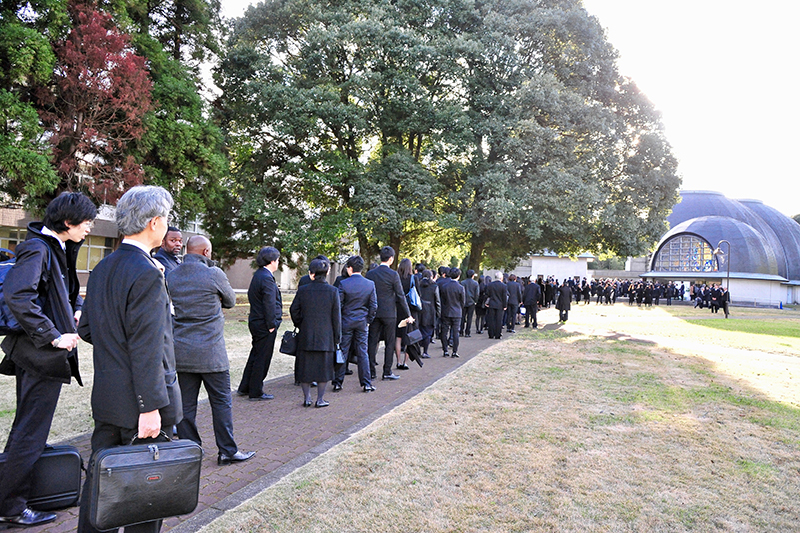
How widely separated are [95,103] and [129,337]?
1423 cm

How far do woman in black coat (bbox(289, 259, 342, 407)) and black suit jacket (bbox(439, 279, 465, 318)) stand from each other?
15.7ft

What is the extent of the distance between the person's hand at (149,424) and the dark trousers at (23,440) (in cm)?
118

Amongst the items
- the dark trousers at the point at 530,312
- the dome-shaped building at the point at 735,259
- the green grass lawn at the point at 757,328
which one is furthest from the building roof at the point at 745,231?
the dark trousers at the point at 530,312

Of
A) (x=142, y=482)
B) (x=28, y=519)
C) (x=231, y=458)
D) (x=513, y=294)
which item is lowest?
(x=231, y=458)

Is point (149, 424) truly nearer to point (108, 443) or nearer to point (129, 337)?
point (108, 443)

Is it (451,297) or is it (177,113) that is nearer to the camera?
(451,297)

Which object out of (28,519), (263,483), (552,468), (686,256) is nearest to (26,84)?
(28,519)

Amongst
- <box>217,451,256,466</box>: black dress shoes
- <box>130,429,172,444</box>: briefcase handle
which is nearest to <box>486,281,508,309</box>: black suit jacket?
<box>217,451,256,466</box>: black dress shoes

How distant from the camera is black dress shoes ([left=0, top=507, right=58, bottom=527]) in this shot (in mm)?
3254

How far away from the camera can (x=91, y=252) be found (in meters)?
30.4

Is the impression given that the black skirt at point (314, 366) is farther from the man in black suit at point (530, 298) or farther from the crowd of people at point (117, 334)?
the man in black suit at point (530, 298)

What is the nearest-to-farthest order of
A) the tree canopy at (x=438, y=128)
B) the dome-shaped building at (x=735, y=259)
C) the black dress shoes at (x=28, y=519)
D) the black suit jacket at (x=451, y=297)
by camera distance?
the black dress shoes at (x=28, y=519)
the black suit jacket at (x=451, y=297)
the tree canopy at (x=438, y=128)
the dome-shaped building at (x=735, y=259)

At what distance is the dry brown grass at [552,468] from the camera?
11.9 ft

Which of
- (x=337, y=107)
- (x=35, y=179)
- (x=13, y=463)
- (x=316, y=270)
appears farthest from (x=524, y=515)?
(x=337, y=107)
